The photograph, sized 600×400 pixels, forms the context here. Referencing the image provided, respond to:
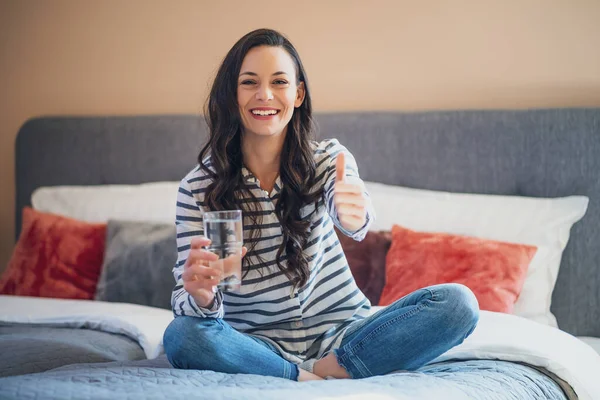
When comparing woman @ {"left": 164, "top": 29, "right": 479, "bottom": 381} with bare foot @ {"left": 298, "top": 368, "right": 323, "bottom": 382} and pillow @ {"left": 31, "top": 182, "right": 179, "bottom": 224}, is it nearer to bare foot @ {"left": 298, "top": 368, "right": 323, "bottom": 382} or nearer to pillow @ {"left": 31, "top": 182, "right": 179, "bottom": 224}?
bare foot @ {"left": 298, "top": 368, "right": 323, "bottom": 382}

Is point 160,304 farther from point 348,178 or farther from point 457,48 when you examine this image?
point 457,48

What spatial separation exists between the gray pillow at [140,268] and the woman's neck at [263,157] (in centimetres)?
94

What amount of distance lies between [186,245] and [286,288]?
28 centimetres

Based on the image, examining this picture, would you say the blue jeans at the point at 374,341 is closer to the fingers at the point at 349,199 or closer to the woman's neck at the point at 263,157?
the fingers at the point at 349,199

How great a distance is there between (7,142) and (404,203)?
2188 millimetres

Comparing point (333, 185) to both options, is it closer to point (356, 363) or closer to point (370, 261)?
point (356, 363)

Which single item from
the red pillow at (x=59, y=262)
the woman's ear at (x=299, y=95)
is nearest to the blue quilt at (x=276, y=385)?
the woman's ear at (x=299, y=95)

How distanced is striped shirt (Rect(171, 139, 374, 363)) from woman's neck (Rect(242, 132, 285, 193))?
1.3 inches

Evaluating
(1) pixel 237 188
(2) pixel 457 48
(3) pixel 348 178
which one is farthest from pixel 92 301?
(2) pixel 457 48

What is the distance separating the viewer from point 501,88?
3213 mm

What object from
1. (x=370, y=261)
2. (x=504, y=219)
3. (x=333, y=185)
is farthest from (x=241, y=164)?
(x=504, y=219)

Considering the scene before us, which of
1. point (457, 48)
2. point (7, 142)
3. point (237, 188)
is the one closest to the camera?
point (237, 188)

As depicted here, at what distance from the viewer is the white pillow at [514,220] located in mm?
2746

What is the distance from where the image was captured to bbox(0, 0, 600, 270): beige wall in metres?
3.13
